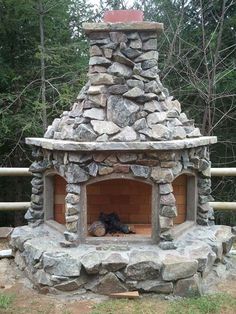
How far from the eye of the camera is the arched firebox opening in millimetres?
6117

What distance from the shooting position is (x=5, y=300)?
4.80m

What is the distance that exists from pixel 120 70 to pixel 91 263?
244cm

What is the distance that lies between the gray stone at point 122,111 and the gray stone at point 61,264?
5.75 feet

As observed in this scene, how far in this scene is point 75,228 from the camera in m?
5.36

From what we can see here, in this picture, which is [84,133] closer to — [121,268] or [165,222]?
[165,222]

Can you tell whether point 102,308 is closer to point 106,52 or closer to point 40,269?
point 40,269

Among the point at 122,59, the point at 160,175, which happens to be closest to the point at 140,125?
the point at 160,175

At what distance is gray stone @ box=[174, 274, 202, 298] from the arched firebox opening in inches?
53.3

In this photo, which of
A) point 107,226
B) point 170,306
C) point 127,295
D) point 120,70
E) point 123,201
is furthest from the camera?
point 123,201

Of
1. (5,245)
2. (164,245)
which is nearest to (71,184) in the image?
(164,245)

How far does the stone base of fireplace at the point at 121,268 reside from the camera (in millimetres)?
4930

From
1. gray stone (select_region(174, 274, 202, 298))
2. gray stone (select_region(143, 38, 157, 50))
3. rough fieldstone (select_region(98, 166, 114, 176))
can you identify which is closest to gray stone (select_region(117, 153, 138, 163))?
rough fieldstone (select_region(98, 166, 114, 176))

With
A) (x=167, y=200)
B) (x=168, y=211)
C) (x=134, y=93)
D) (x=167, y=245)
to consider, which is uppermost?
(x=134, y=93)

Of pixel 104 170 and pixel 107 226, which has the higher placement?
pixel 104 170
